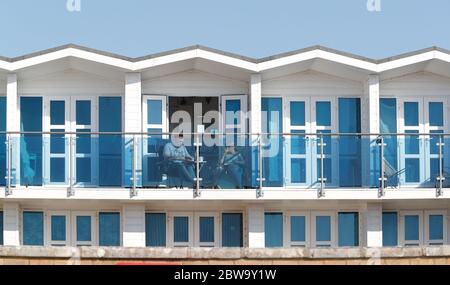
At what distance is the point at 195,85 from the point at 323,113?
10.1ft

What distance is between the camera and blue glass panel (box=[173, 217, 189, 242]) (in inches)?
770

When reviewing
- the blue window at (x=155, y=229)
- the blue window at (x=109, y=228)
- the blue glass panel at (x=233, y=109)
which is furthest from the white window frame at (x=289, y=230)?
the blue window at (x=109, y=228)

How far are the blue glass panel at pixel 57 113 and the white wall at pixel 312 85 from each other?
15.5 ft

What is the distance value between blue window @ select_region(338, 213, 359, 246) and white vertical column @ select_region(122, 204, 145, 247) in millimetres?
4577

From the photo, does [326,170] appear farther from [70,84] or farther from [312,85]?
[70,84]

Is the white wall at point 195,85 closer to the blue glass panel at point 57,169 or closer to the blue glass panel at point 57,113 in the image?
the blue glass panel at point 57,113

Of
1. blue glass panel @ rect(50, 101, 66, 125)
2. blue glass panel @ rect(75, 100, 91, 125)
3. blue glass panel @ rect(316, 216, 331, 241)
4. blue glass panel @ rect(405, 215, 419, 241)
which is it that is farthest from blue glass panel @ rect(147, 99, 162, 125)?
blue glass panel @ rect(405, 215, 419, 241)

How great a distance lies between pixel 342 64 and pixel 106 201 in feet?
20.3

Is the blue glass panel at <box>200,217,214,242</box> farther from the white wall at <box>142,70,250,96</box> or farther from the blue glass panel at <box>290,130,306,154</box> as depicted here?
the white wall at <box>142,70,250,96</box>

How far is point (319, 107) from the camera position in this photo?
19.9m

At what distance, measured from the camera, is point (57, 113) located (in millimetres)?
19656

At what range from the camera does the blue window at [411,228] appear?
784 inches
